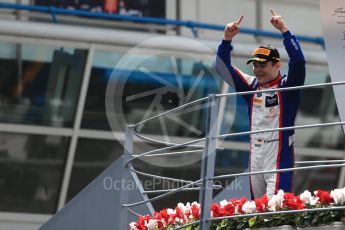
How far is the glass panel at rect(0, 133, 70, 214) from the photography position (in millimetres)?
14672

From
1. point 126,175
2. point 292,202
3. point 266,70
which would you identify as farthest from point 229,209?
point 126,175

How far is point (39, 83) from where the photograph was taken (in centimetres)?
1486

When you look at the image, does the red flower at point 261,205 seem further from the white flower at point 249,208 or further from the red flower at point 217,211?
the red flower at point 217,211

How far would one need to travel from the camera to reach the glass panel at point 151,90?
14836 millimetres

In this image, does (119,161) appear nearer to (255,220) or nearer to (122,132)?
(255,220)

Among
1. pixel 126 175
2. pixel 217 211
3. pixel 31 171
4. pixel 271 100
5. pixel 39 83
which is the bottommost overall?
pixel 217 211

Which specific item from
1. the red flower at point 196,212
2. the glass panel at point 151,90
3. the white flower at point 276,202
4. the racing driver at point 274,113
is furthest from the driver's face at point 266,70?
the glass panel at point 151,90

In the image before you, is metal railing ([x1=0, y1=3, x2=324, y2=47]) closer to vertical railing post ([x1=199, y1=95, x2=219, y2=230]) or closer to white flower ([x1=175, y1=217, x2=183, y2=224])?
white flower ([x1=175, y1=217, x2=183, y2=224])

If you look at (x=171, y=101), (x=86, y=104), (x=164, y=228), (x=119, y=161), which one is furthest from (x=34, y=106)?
(x=164, y=228)

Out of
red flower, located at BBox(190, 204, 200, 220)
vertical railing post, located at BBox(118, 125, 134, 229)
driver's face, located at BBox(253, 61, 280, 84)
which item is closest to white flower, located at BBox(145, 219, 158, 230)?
red flower, located at BBox(190, 204, 200, 220)

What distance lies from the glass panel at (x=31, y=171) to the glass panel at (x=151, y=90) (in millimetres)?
684

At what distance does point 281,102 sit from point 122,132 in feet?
25.5

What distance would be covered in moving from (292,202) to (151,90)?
840 cm

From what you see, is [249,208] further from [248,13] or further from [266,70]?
[248,13]
